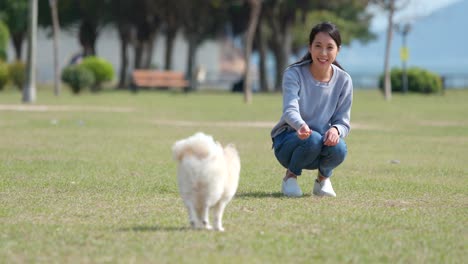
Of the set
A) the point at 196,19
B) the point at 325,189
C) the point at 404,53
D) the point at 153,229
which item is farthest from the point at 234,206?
the point at 196,19

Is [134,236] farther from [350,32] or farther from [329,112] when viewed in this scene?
[350,32]

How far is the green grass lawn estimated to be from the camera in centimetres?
766

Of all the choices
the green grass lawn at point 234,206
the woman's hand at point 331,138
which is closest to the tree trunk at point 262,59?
the green grass lawn at point 234,206

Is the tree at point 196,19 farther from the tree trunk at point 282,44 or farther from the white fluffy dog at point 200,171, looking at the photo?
the white fluffy dog at point 200,171

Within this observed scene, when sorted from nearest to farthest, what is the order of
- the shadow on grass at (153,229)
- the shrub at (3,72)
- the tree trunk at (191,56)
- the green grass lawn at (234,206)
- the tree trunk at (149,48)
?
the green grass lawn at (234,206) < the shadow on grass at (153,229) < the shrub at (3,72) < the tree trunk at (191,56) < the tree trunk at (149,48)

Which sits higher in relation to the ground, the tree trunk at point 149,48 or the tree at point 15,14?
the tree at point 15,14

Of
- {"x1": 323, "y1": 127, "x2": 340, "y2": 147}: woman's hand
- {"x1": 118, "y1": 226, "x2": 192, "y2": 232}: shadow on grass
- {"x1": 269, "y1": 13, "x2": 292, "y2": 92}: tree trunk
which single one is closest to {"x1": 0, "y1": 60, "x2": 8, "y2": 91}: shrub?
{"x1": 269, "y1": 13, "x2": 292, "y2": 92}: tree trunk

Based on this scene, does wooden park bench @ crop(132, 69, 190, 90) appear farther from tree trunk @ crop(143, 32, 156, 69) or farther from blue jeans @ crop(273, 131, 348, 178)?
blue jeans @ crop(273, 131, 348, 178)

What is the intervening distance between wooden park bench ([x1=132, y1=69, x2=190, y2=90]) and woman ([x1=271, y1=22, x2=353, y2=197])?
45476 millimetres

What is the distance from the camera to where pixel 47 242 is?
26.2 feet

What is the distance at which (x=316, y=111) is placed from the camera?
11078 mm

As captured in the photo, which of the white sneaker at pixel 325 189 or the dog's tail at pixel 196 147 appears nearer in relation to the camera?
the dog's tail at pixel 196 147

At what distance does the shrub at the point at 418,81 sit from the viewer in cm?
5834

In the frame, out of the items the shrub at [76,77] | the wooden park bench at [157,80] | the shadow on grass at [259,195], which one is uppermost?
the shadow on grass at [259,195]
